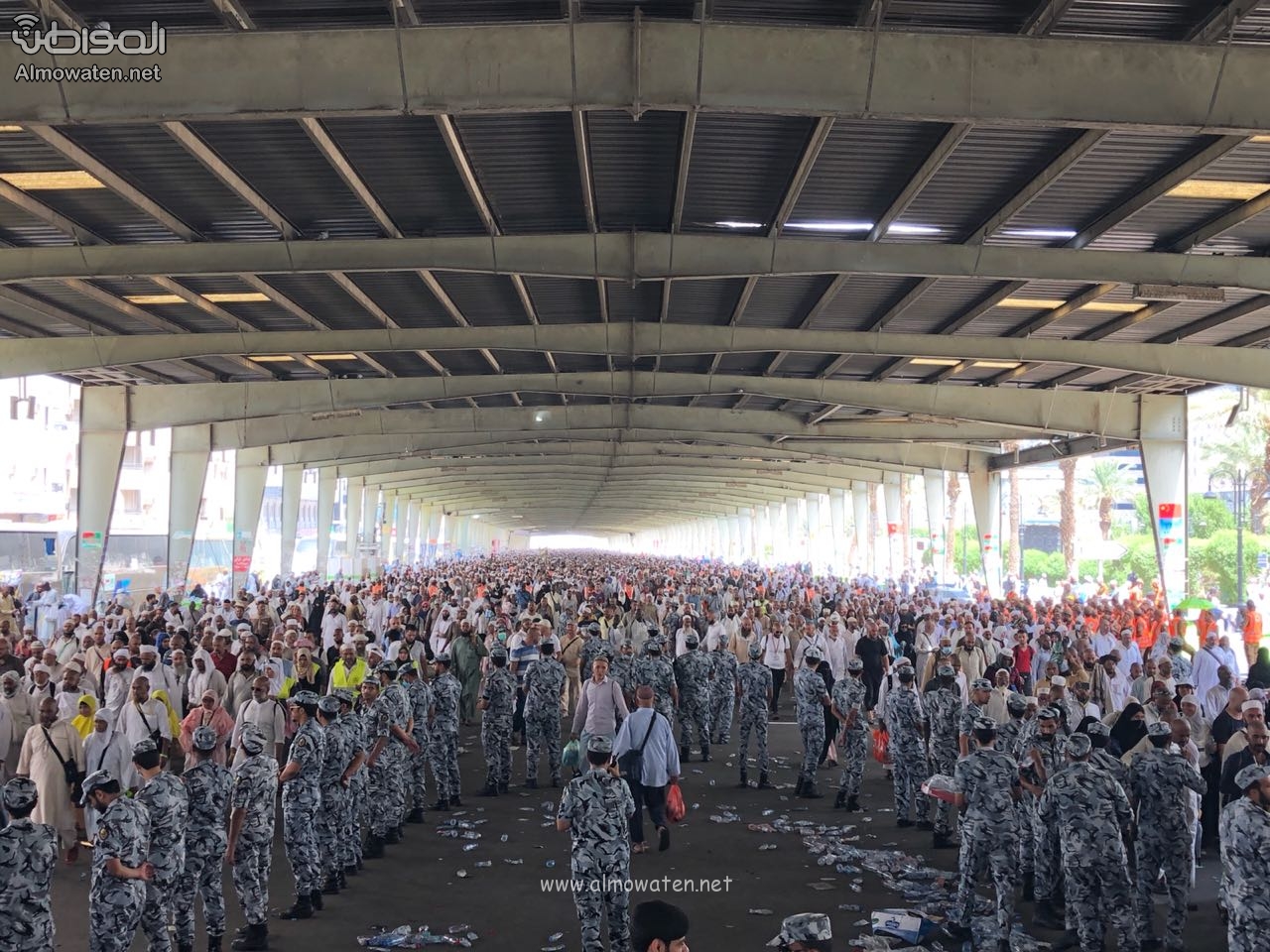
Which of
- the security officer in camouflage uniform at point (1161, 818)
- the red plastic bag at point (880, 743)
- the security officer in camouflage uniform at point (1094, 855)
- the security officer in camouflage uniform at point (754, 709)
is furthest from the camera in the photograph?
the red plastic bag at point (880, 743)

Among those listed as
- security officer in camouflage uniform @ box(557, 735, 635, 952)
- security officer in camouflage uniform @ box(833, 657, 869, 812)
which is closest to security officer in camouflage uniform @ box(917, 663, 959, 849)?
security officer in camouflage uniform @ box(833, 657, 869, 812)

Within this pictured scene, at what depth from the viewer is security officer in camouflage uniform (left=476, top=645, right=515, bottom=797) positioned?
1508 cm

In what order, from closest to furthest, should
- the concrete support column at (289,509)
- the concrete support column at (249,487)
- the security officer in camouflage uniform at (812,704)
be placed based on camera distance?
the security officer in camouflage uniform at (812,704), the concrete support column at (249,487), the concrete support column at (289,509)

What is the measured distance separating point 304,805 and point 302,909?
1017 millimetres

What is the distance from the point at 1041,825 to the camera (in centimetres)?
1017

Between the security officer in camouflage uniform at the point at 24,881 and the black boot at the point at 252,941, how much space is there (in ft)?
6.82

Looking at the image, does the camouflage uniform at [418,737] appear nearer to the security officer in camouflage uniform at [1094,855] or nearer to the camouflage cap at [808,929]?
the security officer in camouflage uniform at [1094,855]

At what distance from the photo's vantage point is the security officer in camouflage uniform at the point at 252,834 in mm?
9281

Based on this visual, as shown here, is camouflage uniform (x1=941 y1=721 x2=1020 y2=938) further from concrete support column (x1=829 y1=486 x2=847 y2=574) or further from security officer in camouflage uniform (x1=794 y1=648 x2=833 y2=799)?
concrete support column (x1=829 y1=486 x2=847 y2=574)

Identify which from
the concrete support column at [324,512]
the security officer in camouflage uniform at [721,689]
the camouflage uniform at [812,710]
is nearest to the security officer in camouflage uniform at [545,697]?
the camouflage uniform at [812,710]

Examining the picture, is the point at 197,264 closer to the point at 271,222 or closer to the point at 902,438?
the point at 271,222

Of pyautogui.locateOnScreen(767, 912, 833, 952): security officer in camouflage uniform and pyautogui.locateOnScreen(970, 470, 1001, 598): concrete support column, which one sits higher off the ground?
pyautogui.locateOnScreen(970, 470, 1001, 598): concrete support column

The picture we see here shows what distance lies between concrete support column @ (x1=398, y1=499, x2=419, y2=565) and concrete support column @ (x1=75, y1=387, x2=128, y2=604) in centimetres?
5294

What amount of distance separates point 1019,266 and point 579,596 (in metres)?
21.5
